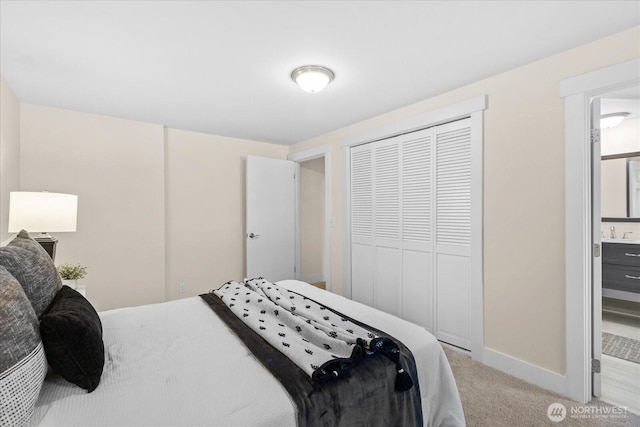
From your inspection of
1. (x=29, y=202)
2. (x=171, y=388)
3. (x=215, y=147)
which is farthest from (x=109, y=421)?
(x=215, y=147)

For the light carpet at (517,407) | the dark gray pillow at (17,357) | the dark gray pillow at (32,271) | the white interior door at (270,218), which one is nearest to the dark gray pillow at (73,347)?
the dark gray pillow at (17,357)

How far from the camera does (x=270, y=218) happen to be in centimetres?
448

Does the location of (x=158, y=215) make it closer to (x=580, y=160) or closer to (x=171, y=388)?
(x=171, y=388)

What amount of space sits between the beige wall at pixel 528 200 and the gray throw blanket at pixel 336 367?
1.36 metres

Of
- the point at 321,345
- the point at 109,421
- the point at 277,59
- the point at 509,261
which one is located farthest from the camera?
the point at 509,261

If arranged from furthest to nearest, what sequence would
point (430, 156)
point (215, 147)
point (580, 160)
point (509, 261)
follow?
point (215, 147) < point (430, 156) < point (509, 261) < point (580, 160)

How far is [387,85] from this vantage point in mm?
2592

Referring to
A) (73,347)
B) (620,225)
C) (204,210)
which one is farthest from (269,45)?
(620,225)

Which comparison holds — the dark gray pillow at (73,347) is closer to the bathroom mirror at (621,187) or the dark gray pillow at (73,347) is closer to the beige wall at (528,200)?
the beige wall at (528,200)

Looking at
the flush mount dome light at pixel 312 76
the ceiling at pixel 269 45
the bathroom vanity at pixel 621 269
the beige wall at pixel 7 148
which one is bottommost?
the bathroom vanity at pixel 621 269

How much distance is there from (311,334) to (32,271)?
4.15 feet

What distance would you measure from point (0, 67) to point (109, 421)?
2776mm

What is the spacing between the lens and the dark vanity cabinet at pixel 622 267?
353 centimetres

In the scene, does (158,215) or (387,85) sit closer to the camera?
(387,85)
